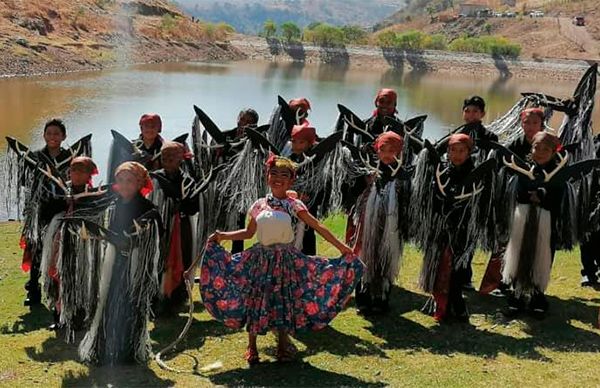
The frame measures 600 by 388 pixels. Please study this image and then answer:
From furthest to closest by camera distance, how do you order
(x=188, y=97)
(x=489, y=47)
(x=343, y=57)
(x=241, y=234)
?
(x=343, y=57)
(x=489, y=47)
(x=188, y=97)
(x=241, y=234)

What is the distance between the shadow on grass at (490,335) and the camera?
5.87 meters

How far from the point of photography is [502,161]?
655 centimetres

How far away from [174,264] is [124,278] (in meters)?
1.17

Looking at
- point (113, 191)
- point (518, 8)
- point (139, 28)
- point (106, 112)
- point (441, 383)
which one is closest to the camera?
point (441, 383)

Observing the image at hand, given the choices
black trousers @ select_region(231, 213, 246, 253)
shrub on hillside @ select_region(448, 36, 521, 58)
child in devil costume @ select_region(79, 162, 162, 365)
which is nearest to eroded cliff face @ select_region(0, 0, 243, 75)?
shrub on hillside @ select_region(448, 36, 521, 58)

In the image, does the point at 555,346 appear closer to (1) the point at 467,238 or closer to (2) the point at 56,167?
(1) the point at 467,238

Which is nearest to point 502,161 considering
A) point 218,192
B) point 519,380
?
point 519,380

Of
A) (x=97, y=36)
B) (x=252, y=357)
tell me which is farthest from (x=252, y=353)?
(x=97, y=36)

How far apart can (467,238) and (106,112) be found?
25.4 meters

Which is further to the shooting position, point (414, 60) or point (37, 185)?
point (414, 60)

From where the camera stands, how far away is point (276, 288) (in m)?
5.18

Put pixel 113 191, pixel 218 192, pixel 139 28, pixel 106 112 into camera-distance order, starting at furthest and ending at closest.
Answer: pixel 139 28 < pixel 106 112 < pixel 218 192 < pixel 113 191

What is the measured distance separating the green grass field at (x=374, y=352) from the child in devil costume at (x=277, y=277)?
41cm

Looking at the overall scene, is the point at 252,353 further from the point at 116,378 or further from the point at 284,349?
the point at 116,378
